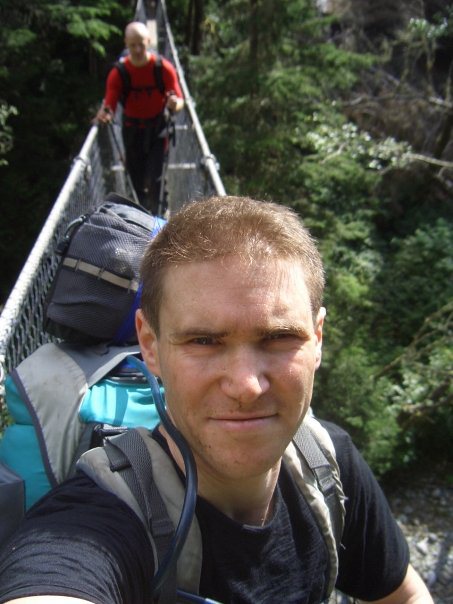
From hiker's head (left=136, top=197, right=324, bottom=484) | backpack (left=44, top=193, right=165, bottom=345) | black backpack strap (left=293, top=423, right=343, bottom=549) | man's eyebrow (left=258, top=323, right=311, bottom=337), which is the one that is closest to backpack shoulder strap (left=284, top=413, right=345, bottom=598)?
black backpack strap (left=293, top=423, right=343, bottom=549)

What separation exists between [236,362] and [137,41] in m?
3.39

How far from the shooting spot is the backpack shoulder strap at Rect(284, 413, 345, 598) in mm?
1050

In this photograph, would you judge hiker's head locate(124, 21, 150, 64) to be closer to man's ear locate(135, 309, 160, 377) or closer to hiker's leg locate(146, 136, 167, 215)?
hiker's leg locate(146, 136, 167, 215)

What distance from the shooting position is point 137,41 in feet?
12.3

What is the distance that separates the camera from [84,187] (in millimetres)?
3316

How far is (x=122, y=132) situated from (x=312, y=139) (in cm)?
263

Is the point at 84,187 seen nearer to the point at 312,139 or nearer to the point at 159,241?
the point at 159,241

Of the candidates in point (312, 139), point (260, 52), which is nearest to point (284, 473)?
point (312, 139)

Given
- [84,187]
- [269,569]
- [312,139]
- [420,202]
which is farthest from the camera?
[420,202]

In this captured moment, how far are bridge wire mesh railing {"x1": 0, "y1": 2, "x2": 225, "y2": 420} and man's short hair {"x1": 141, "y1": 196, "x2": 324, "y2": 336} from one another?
0.46m

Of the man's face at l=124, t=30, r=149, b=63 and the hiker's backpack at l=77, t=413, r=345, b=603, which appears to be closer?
the hiker's backpack at l=77, t=413, r=345, b=603

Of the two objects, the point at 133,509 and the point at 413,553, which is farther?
the point at 413,553

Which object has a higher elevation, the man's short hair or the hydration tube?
the man's short hair

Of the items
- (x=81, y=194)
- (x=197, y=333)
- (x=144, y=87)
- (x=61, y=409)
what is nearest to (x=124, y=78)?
(x=144, y=87)
